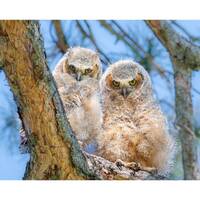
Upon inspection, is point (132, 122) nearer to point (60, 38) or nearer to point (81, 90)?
point (81, 90)

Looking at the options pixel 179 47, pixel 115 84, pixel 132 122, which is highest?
pixel 179 47

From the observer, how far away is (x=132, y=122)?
5.40ft

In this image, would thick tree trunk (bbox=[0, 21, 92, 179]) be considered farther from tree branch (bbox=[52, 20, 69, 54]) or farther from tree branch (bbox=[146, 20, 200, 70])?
tree branch (bbox=[146, 20, 200, 70])

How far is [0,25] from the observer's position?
1.37 m

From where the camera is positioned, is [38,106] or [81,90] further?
[81,90]

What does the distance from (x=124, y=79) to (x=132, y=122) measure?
150 mm

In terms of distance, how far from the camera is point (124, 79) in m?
1.61

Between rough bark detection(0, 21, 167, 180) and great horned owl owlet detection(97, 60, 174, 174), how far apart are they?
0.47 feet

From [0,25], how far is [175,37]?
0.60 m

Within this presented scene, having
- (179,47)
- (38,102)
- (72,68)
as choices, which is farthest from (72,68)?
(179,47)

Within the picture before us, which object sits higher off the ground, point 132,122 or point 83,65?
point 83,65

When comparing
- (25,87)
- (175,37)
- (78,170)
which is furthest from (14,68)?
(175,37)

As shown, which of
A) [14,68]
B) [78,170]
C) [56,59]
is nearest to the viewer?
[14,68]
